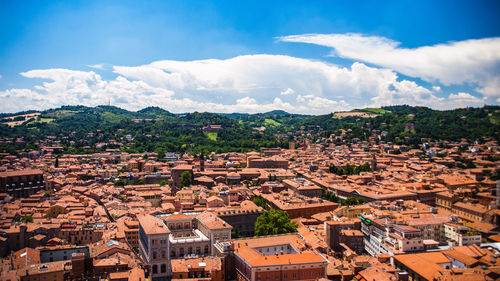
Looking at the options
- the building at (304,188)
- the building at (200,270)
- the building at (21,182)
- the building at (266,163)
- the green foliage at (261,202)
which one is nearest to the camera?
the building at (200,270)

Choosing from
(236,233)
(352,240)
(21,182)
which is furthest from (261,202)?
(21,182)

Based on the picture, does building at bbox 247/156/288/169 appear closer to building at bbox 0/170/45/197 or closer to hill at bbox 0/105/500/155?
hill at bbox 0/105/500/155

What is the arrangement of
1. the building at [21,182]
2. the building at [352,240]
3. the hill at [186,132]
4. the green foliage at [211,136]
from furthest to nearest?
the green foliage at [211,136] → the hill at [186,132] → the building at [21,182] → the building at [352,240]

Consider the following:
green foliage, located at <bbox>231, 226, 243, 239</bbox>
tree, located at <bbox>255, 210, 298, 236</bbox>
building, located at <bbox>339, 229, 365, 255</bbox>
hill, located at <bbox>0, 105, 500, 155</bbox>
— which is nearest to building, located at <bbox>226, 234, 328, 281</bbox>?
tree, located at <bbox>255, 210, 298, 236</bbox>

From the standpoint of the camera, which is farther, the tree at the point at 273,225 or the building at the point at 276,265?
the tree at the point at 273,225

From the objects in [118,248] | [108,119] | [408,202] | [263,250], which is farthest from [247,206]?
[108,119]

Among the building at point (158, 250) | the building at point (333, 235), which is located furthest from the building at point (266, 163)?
the building at point (158, 250)

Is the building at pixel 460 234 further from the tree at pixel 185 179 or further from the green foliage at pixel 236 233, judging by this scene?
the tree at pixel 185 179
